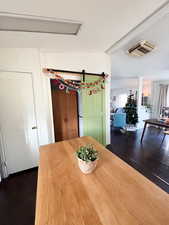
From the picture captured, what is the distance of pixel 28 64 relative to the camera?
204 centimetres

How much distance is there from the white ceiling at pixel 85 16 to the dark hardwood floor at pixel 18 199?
241 centimetres

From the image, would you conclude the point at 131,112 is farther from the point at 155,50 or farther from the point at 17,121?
the point at 17,121

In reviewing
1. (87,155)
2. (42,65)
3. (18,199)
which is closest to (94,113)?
(42,65)

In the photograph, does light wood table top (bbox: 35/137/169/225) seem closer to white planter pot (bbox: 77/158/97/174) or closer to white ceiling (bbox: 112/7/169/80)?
white planter pot (bbox: 77/158/97/174)

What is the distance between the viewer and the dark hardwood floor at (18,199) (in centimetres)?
137

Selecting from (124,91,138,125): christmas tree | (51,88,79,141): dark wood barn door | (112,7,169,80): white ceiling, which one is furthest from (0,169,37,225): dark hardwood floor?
(124,91,138,125): christmas tree

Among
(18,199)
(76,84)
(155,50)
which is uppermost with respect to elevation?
(155,50)

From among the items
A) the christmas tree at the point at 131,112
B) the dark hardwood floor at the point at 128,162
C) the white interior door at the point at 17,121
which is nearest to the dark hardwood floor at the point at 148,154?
the dark hardwood floor at the point at 128,162

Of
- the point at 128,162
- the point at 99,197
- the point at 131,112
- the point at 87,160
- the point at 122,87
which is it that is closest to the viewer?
the point at 99,197

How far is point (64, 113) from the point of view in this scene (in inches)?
123

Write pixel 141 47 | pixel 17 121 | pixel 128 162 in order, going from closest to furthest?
pixel 17 121 < pixel 141 47 < pixel 128 162

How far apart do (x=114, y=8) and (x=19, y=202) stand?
113 inches

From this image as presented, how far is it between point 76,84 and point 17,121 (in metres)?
1.45

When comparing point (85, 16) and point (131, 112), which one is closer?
point (85, 16)
